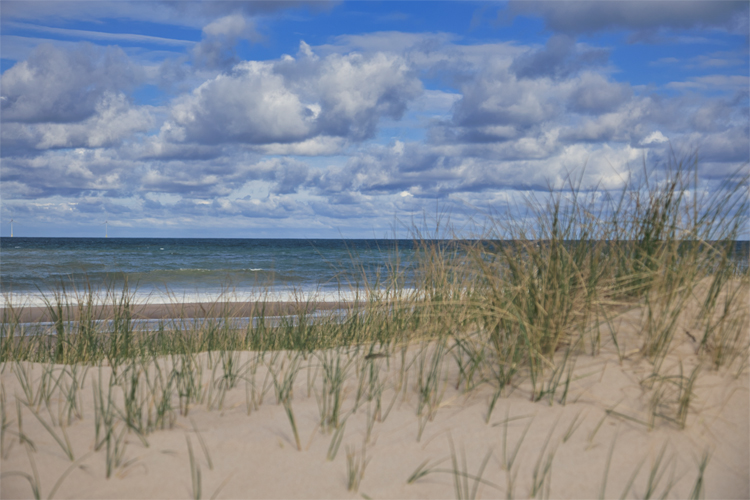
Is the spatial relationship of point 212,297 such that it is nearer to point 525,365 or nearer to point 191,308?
point 191,308

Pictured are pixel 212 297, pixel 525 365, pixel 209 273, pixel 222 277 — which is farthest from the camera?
pixel 209 273

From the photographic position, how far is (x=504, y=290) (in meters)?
2.84

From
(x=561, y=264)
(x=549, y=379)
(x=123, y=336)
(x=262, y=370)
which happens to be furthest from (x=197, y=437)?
(x=123, y=336)

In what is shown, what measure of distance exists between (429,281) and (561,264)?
1612 mm

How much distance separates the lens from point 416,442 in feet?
7.05

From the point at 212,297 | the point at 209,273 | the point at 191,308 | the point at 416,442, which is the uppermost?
the point at 416,442

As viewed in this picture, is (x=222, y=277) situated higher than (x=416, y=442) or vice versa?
(x=416, y=442)

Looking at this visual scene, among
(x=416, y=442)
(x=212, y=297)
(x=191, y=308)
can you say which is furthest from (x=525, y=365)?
(x=191, y=308)

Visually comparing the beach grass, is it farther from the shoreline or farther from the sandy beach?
the shoreline

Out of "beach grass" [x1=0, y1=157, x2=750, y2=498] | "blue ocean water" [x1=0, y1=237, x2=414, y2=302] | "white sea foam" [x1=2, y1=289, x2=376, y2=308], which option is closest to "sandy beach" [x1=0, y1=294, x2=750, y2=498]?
"beach grass" [x1=0, y1=157, x2=750, y2=498]

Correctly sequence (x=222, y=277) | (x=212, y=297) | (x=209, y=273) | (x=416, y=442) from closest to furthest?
(x=416, y=442), (x=212, y=297), (x=222, y=277), (x=209, y=273)

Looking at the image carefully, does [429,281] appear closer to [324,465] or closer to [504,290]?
[504,290]

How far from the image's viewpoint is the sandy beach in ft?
6.25

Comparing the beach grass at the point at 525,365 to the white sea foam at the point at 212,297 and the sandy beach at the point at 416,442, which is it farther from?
the white sea foam at the point at 212,297
